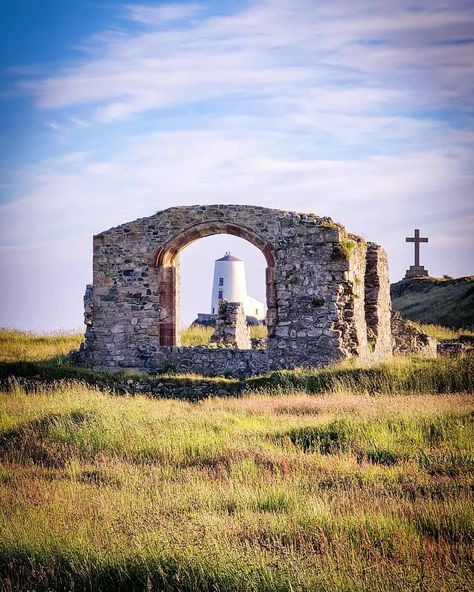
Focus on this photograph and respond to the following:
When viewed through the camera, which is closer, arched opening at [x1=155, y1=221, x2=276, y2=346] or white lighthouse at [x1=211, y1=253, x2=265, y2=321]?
arched opening at [x1=155, y1=221, x2=276, y2=346]

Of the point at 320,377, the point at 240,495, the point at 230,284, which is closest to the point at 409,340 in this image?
the point at 320,377

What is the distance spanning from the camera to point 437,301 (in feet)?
→ 123

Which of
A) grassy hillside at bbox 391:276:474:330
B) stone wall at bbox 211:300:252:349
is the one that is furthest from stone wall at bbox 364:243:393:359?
grassy hillside at bbox 391:276:474:330

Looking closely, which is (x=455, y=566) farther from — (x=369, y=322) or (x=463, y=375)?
(x=369, y=322)

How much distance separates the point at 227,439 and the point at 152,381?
304 inches

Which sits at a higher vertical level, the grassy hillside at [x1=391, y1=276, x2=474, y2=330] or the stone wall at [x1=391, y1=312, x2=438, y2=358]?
the grassy hillside at [x1=391, y1=276, x2=474, y2=330]

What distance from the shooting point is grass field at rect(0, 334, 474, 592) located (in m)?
6.36

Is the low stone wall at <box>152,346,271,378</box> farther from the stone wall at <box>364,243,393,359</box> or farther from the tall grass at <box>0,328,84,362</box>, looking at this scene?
the stone wall at <box>364,243,393,359</box>

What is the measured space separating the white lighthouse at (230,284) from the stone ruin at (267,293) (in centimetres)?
2920

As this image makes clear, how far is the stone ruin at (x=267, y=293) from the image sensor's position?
754 inches

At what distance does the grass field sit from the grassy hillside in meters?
20.7

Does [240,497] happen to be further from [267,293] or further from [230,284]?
[230,284]

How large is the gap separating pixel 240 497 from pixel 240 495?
70 mm

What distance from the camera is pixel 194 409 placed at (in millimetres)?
14523
